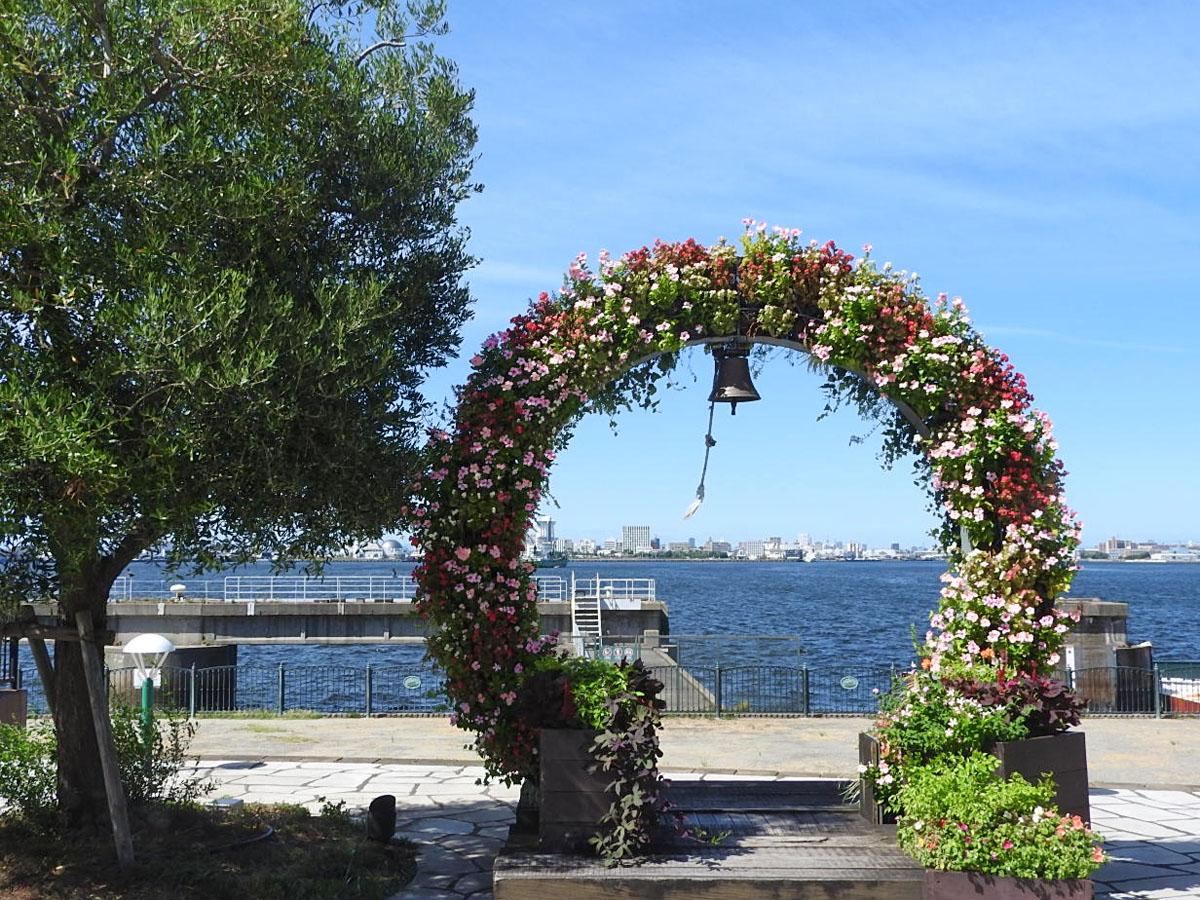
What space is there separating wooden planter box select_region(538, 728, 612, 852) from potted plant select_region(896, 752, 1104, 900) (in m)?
2.04

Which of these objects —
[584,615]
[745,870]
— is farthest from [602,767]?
[584,615]

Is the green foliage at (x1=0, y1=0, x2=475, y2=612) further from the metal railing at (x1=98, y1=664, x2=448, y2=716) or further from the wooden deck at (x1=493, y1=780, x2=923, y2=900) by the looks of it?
the metal railing at (x1=98, y1=664, x2=448, y2=716)

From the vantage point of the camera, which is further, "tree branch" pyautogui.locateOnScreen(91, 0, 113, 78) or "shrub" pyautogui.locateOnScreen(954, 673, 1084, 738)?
"shrub" pyautogui.locateOnScreen(954, 673, 1084, 738)

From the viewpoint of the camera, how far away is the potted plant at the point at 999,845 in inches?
262

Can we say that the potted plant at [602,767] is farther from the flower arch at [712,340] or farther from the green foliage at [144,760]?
the green foliage at [144,760]

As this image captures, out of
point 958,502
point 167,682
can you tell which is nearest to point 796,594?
point 167,682

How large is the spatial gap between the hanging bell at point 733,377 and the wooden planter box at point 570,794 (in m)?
2.72

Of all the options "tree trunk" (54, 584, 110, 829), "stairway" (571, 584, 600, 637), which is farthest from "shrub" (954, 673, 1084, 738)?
"stairway" (571, 584, 600, 637)

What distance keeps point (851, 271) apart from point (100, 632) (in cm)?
615

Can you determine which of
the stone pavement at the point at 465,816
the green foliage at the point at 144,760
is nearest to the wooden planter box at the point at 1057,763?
the stone pavement at the point at 465,816

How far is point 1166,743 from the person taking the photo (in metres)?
15.4

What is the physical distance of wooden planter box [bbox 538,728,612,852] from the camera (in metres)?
7.14

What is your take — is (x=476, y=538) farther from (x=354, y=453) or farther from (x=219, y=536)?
(x=219, y=536)

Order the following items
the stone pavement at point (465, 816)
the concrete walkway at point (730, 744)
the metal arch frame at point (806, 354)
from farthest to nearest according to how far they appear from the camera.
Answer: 1. the concrete walkway at point (730, 744)
2. the stone pavement at point (465, 816)
3. the metal arch frame at point (806, 354)
